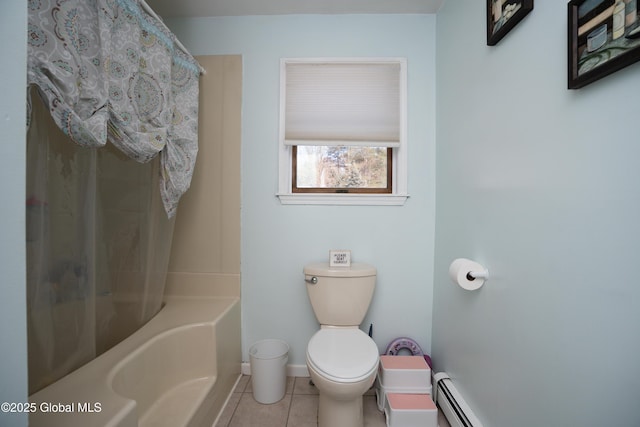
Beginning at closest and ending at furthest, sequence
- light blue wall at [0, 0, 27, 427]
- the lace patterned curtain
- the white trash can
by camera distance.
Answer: light blue wall at [0, 0, 27, 427]
the lace patterned curtain
the white trash can

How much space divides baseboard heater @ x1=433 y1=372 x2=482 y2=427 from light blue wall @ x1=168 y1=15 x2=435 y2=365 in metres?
0.29

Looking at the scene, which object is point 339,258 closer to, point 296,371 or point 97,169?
point 296,371

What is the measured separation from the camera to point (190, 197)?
1.75 m

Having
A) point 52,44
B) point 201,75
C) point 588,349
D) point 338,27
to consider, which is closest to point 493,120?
point 588,349

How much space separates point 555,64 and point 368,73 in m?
1.08

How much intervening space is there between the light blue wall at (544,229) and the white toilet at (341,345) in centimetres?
50

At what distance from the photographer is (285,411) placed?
56.5 inches

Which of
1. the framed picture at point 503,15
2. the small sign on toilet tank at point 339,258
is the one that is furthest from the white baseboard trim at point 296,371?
the framed picture at point 503,15

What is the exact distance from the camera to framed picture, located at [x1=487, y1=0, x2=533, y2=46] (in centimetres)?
88

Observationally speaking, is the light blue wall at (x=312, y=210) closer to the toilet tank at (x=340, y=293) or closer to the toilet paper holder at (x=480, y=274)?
the toilet tank at (x=340, y=293)

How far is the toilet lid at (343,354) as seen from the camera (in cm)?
110

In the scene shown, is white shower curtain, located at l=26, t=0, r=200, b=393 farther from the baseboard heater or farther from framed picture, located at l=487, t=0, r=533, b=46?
the baseboard heater

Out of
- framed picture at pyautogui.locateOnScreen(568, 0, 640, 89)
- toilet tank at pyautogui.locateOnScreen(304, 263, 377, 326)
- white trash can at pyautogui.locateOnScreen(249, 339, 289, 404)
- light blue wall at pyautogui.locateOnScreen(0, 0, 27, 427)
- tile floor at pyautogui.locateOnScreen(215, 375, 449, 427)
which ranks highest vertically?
framed picture at pyautogui.locateOnScreen(568, 0, 640, 89)

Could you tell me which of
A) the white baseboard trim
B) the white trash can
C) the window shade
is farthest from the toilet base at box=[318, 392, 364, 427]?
the window shade
